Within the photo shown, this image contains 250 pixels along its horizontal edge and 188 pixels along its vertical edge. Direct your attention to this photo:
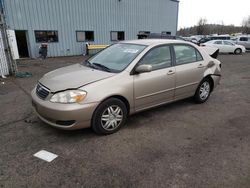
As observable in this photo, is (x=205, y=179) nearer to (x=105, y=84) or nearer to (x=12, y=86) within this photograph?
(x=105, y=84)

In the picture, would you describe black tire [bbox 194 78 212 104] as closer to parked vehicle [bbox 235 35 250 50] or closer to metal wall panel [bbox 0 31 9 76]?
metal wall panel [bbox 0 31 9 76]

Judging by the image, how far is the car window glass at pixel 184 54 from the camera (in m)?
4.13

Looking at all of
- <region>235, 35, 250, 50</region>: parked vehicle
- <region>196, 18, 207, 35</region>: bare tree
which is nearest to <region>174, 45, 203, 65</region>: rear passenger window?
<region>235, 35, 250, 50</region>: parked vehicle

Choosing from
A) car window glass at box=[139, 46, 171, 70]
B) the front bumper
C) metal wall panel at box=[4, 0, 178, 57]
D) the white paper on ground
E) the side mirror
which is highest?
metal wall panel at box=[4, 0, 178, 57]

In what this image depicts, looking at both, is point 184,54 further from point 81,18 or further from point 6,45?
point 81,18

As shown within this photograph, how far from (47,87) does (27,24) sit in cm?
1237

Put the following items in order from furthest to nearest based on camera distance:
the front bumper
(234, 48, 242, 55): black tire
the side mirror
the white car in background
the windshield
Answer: (234, 48, 242, 55): black tire
the white car in background
the windshield
the side mirror
the front bumper

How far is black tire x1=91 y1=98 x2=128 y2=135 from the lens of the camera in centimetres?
309

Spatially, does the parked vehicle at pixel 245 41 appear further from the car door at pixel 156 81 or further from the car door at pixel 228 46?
the car door at pixel 156 81

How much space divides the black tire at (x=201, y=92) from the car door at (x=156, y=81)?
0.97 m

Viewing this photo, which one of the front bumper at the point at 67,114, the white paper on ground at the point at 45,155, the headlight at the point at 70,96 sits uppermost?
the headlight at the point at 70,96

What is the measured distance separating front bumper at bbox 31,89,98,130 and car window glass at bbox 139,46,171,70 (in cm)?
134

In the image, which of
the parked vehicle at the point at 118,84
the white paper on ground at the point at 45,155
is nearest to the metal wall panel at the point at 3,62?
the parked vehicle at the point at 118,84

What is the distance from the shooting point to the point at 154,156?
9.11ft
